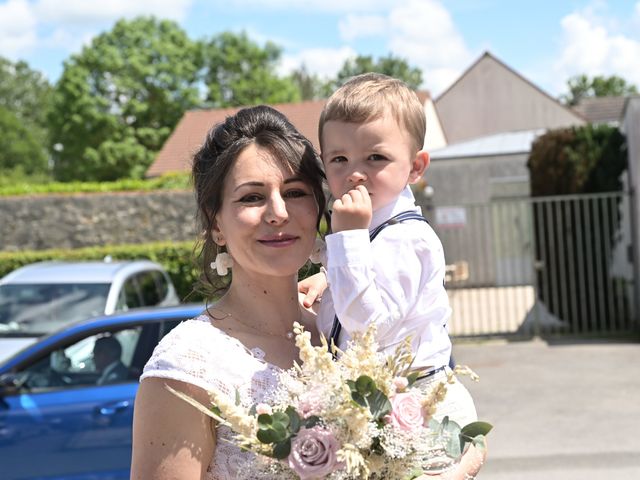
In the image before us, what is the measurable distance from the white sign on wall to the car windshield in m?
7.89

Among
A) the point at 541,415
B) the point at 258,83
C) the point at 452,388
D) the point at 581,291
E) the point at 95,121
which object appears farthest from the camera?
the point at 258,83

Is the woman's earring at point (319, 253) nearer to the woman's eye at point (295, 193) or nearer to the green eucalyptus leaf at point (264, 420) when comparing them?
the woman's eye at point (295, 193)

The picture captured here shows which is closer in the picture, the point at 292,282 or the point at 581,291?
the point at 292,282

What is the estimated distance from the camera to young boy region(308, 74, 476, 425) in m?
2.29

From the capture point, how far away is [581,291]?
14.8 metres

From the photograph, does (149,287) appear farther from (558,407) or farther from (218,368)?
(218,368)

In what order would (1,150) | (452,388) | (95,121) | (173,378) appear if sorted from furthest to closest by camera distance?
(1,150) → (95,121) → (452,388) → (173,378)

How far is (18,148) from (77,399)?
247ft

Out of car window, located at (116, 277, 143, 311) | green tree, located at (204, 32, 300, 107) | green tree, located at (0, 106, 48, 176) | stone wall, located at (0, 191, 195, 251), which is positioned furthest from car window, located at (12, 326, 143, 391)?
green tree, located at (0, 106, 48, 176)

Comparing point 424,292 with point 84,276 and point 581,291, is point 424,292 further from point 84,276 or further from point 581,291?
point 581,291

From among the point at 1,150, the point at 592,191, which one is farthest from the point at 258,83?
the point at 592,191

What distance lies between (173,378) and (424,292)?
Answer: 776mm

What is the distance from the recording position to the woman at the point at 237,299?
2.08m

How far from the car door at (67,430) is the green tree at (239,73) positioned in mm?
49916
